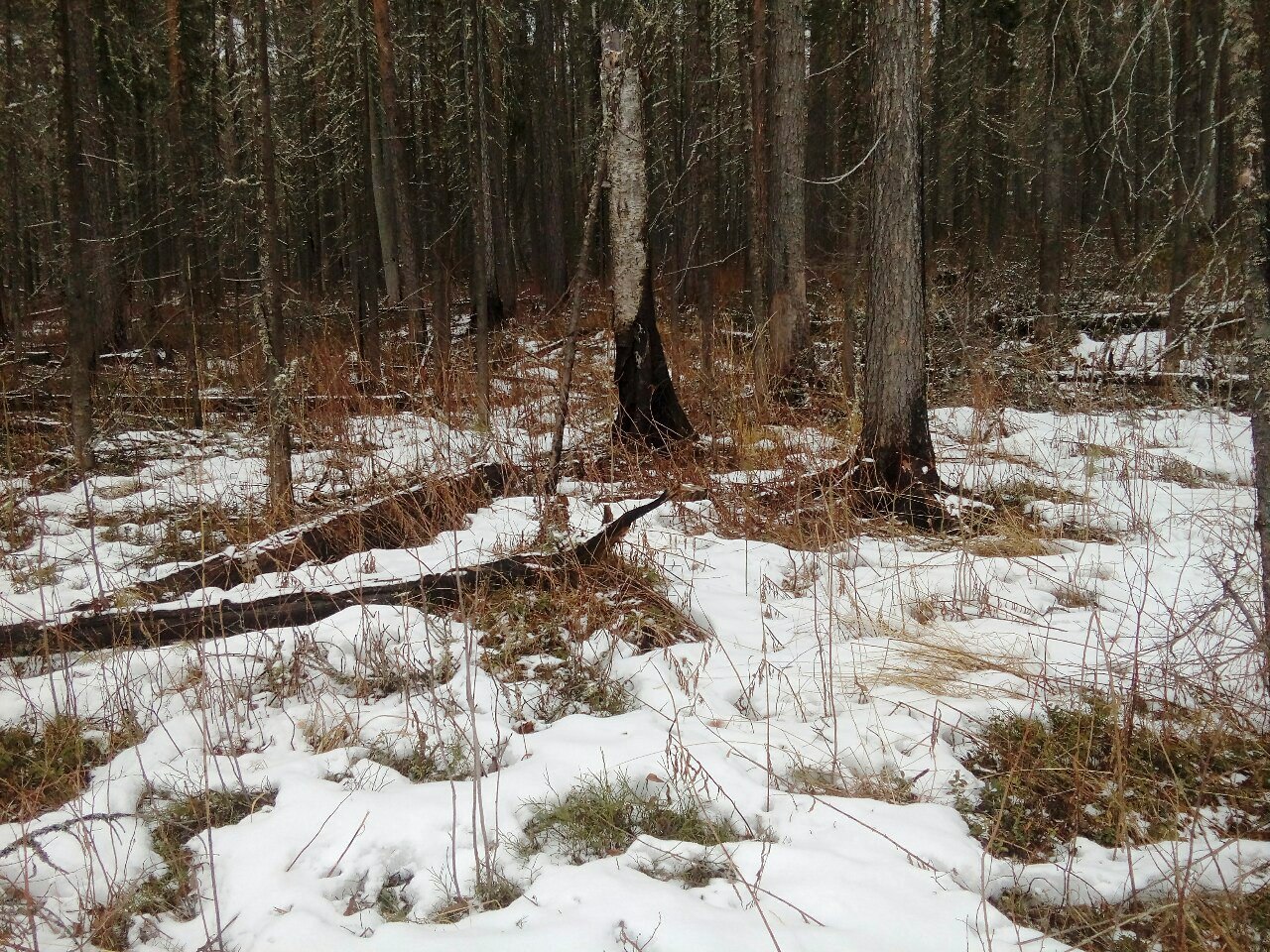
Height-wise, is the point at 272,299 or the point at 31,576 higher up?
the point at 272,299

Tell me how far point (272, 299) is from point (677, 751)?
4.51m

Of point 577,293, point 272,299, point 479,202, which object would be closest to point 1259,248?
point 577,293

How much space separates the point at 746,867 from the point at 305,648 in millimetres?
2128

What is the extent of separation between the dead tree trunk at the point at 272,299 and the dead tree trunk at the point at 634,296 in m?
2.44

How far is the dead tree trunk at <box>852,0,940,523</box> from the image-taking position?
15.2 feet

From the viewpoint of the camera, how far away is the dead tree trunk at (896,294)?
463 cm

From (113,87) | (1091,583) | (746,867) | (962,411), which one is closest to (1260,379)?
(1091,583)

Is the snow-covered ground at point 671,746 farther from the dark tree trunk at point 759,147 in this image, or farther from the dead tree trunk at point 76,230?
the dark tree trunk at point 759,147

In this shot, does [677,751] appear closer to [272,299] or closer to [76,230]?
[272,299]

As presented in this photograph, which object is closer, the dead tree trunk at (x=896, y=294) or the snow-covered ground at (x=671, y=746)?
the snow-covered ground at (x=671, y=746)

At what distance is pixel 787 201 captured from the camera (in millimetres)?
8539

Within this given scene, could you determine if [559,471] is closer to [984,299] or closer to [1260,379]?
[1260,379]

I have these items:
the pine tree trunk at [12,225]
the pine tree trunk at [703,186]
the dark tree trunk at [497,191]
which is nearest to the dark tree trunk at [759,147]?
the pine tree trunk at [703,186]

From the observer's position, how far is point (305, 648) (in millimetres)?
3314
